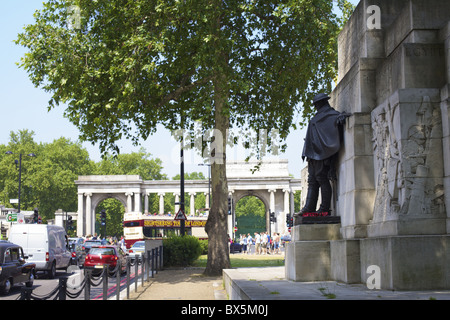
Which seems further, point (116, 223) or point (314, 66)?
point (116, 223)

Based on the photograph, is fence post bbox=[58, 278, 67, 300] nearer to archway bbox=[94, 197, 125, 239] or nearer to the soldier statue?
→ the soldier statue

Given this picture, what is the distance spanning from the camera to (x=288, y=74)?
22031mm

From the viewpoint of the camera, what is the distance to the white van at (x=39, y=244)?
24.5 meters

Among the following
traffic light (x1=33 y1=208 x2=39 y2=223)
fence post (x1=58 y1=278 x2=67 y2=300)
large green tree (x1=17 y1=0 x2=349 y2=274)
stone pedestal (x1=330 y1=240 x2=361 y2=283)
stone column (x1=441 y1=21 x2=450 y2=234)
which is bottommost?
fence post (x1=58 y1=278 x2=67 y2=300)

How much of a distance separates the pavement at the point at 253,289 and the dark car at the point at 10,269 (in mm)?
3561

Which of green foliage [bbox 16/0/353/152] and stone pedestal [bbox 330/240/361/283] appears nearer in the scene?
stone pedestal [bbox 330/240/361/283]

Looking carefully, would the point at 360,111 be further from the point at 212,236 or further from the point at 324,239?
the point at 212,236

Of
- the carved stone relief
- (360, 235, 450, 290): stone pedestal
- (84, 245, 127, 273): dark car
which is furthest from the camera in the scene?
(84, 245, 127, 273): dark car

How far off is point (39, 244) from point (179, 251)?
660cm

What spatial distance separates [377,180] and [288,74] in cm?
1307

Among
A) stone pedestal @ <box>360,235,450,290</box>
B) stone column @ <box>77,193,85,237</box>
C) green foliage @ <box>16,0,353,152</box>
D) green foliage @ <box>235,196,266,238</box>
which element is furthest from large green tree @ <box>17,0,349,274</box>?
green foliage @ <box>235,196,266,238</box>

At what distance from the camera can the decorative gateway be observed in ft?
176

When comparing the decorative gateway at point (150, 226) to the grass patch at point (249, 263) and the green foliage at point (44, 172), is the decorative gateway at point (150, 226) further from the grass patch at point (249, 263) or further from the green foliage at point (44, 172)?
the green foliage at point (44, 172)
